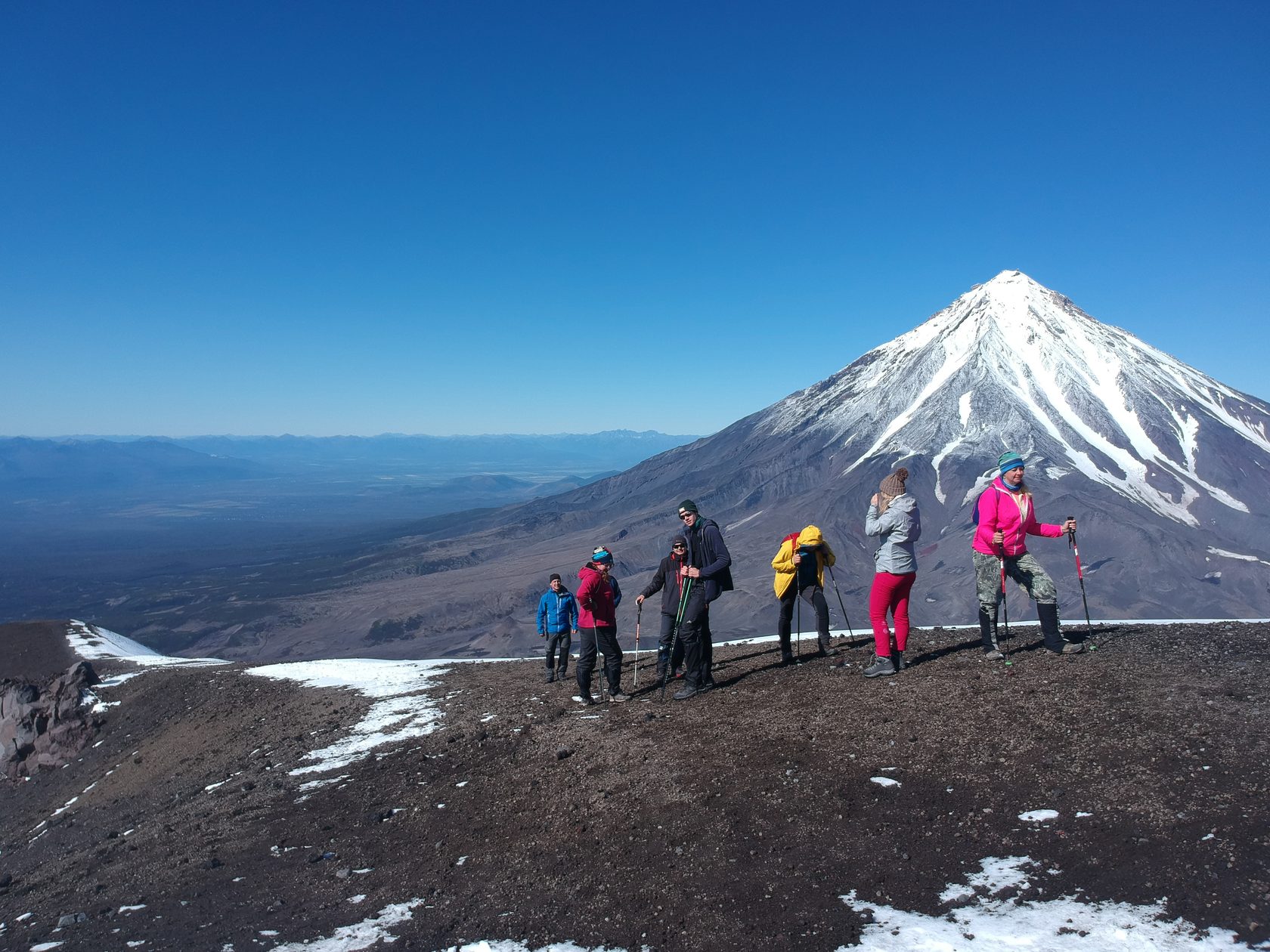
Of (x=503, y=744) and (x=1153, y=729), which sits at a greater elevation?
(x=1153, y=729)

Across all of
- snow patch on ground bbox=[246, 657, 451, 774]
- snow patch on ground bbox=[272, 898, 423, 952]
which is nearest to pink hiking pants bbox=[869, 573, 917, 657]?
snow patch on ground bbox=[272, 898, 423, 952]

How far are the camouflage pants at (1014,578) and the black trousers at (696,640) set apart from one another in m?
3.15

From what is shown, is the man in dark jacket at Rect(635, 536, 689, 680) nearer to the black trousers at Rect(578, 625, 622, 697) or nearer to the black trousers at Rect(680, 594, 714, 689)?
the black trousers at Rect(680, 594, 714, 689)

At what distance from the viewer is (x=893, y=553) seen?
792cm

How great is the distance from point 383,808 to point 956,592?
3162 inches

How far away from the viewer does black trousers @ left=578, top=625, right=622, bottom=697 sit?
9.53 metres

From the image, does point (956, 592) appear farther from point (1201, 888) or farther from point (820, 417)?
point (1201, 888)

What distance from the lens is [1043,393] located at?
345 feet

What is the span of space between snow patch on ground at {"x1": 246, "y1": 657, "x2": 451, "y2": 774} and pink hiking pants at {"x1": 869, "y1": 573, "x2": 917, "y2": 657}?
234 inches

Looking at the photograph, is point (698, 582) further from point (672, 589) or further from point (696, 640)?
point (696, 640)

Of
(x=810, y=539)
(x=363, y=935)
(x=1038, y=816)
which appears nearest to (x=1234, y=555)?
(x=810, y=539)

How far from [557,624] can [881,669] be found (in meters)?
5.70

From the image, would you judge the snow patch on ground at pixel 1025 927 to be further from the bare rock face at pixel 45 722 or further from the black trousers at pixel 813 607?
the bare rock face at pixel 45 722

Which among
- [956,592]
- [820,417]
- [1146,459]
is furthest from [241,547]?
[1146,459]
